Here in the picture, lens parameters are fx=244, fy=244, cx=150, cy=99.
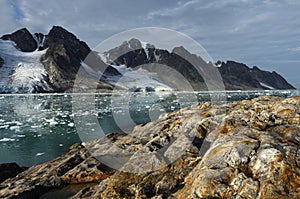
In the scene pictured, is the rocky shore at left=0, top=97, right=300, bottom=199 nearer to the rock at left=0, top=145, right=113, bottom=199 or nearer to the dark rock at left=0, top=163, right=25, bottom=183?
the rock at left=0, top=145, right=113, bottom=199

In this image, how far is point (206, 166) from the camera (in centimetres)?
830

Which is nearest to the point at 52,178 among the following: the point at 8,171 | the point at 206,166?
the point at 8,171

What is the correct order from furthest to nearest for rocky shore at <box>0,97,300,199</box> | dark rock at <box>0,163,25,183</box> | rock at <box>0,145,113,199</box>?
dark rock at <box>0,163,25,183</box> < rock at <box>0,145,113,199</box> < rocky shore at <box>0,97,300,199</box>

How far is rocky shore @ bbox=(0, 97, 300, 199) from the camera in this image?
7.26 meters

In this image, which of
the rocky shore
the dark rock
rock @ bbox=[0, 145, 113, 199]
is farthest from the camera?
the dark rock

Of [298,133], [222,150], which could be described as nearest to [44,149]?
[222,150]

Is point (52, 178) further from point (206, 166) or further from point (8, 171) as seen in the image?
point (206, 166)

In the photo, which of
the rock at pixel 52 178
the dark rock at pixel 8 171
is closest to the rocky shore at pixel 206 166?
the rock at pixel 52 178

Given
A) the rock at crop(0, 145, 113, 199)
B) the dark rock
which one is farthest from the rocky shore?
the dark rock

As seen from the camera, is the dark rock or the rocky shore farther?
the dark rock

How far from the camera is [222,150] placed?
8664mm

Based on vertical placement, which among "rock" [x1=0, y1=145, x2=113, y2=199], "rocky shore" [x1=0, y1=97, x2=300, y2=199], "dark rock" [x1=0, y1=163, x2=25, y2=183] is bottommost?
"dark rock" [x1=0, y1=163, x2=25, y2=183]

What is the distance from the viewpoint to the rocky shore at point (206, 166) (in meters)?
7.26

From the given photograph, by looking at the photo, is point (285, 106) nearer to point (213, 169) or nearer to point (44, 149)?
point (213, 169)
